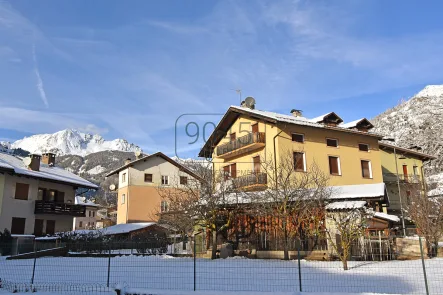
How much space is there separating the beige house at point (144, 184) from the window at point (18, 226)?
12.0 m

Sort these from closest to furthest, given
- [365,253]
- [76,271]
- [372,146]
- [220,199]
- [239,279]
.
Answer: [239,279] < [76,271] < [365,253] < [220,199] < [372,146]

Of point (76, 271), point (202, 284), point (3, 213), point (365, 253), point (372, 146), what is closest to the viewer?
point (202, 284)

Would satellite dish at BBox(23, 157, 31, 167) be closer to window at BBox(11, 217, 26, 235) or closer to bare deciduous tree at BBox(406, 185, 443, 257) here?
window at BBox(11, 217, 26, 235)

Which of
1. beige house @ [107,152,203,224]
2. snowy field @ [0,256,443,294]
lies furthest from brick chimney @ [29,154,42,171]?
snowy field @ [0,256,443,294]

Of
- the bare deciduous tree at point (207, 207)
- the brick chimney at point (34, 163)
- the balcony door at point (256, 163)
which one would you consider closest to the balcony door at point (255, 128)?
the balcony door at point (256, 163)

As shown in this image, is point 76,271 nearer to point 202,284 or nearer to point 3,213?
point 202,284

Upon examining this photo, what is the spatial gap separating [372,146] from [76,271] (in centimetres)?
2883

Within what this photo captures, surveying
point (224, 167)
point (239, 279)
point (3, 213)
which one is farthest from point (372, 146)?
point (3, 213)

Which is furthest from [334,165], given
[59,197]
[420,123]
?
[420,123]

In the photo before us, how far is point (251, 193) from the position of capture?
20609mm

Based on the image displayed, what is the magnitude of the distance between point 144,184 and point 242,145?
15.1 m

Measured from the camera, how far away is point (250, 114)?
3164 centimetres

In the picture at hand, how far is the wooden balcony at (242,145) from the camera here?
101 feet

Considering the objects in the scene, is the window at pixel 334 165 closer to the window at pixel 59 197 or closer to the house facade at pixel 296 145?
the house facade at pixel 296 145
